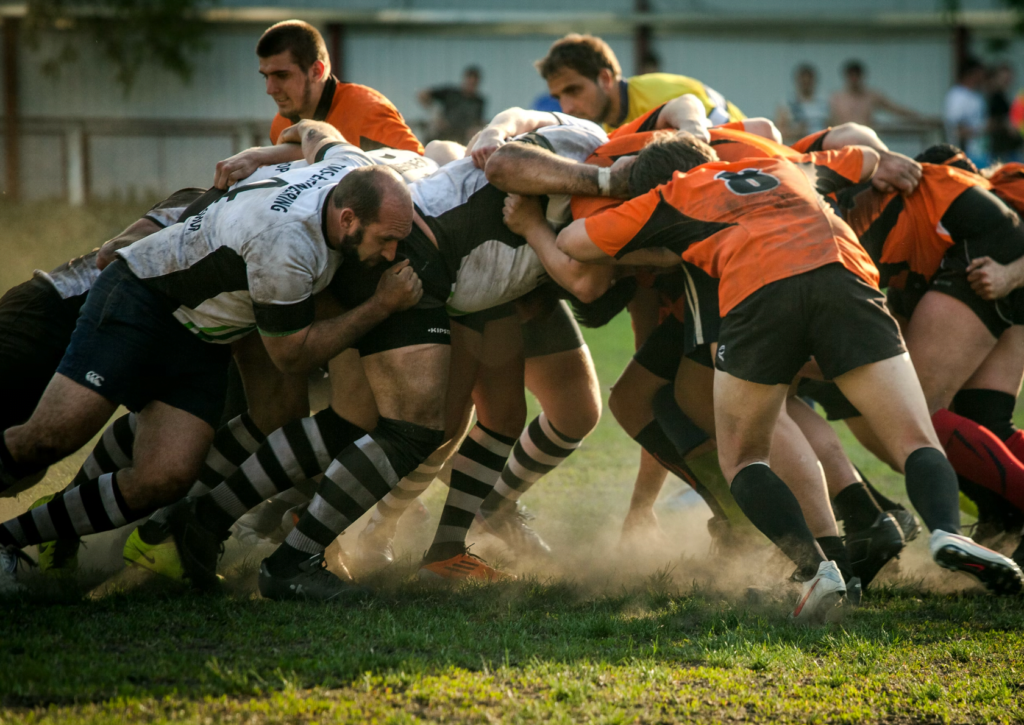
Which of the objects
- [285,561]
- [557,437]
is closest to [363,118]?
[557,437]

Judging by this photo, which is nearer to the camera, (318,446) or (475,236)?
(318,446)

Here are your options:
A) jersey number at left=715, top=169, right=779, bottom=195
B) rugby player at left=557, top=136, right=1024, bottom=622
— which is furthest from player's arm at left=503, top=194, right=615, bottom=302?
jersey number at left=715, top=169, right=779, bottom=195

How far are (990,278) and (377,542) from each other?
112 inches

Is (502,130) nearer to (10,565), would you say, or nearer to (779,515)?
(779,515)

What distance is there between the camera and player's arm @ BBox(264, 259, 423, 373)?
3.64 m

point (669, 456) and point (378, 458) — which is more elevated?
point (378, 458)

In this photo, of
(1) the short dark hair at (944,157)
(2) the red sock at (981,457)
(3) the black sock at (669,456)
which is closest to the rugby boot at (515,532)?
(3) the black sock at (669,456)

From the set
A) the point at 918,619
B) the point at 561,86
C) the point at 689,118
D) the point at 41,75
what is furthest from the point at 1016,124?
the point at 41,75

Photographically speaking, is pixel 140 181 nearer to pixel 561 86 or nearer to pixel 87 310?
pixel 561 86

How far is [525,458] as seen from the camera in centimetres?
486

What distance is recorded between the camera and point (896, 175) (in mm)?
4445

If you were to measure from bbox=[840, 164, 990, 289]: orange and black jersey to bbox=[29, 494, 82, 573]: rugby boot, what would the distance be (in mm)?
3503

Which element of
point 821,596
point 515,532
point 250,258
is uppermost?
point 250,258

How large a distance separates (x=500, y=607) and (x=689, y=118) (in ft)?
7.50
